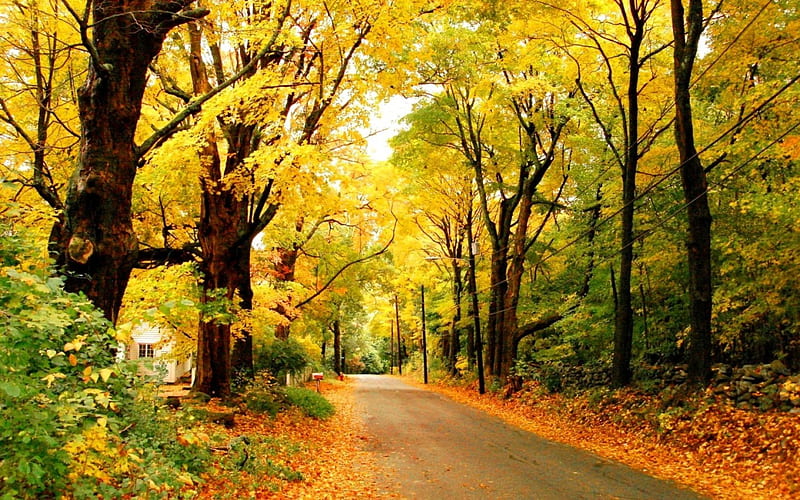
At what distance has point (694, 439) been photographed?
32.6ft

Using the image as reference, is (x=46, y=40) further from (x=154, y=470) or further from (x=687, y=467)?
(x=687, y=467)

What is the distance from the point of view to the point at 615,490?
7352mm

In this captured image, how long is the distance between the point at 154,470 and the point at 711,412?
9619mm

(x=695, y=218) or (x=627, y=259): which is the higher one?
(x=695, y=218)

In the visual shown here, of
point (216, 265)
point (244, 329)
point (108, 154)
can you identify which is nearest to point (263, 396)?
point (244, 329)

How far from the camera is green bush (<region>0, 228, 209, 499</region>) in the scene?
123 inches

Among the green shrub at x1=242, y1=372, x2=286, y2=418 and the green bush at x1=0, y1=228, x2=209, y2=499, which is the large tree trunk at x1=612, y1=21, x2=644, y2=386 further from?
the green bush at x1=0, y1=228, x2=209, y2=499

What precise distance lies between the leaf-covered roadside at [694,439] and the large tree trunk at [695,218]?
3.59 feet

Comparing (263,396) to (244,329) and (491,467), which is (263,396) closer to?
(244,329)

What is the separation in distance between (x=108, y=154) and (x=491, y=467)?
23.2 ft

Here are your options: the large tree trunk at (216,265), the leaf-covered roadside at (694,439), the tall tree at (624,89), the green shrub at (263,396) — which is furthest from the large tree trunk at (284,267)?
the tall tree at (624,89)

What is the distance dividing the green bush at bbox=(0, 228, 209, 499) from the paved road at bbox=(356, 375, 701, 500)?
4.44 metres

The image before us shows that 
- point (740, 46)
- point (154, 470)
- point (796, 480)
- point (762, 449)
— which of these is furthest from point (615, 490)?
point (740, 46)

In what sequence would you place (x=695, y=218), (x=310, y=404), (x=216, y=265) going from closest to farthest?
(x=695, y=218), (x=216, y=265), (x=310, y=404)
